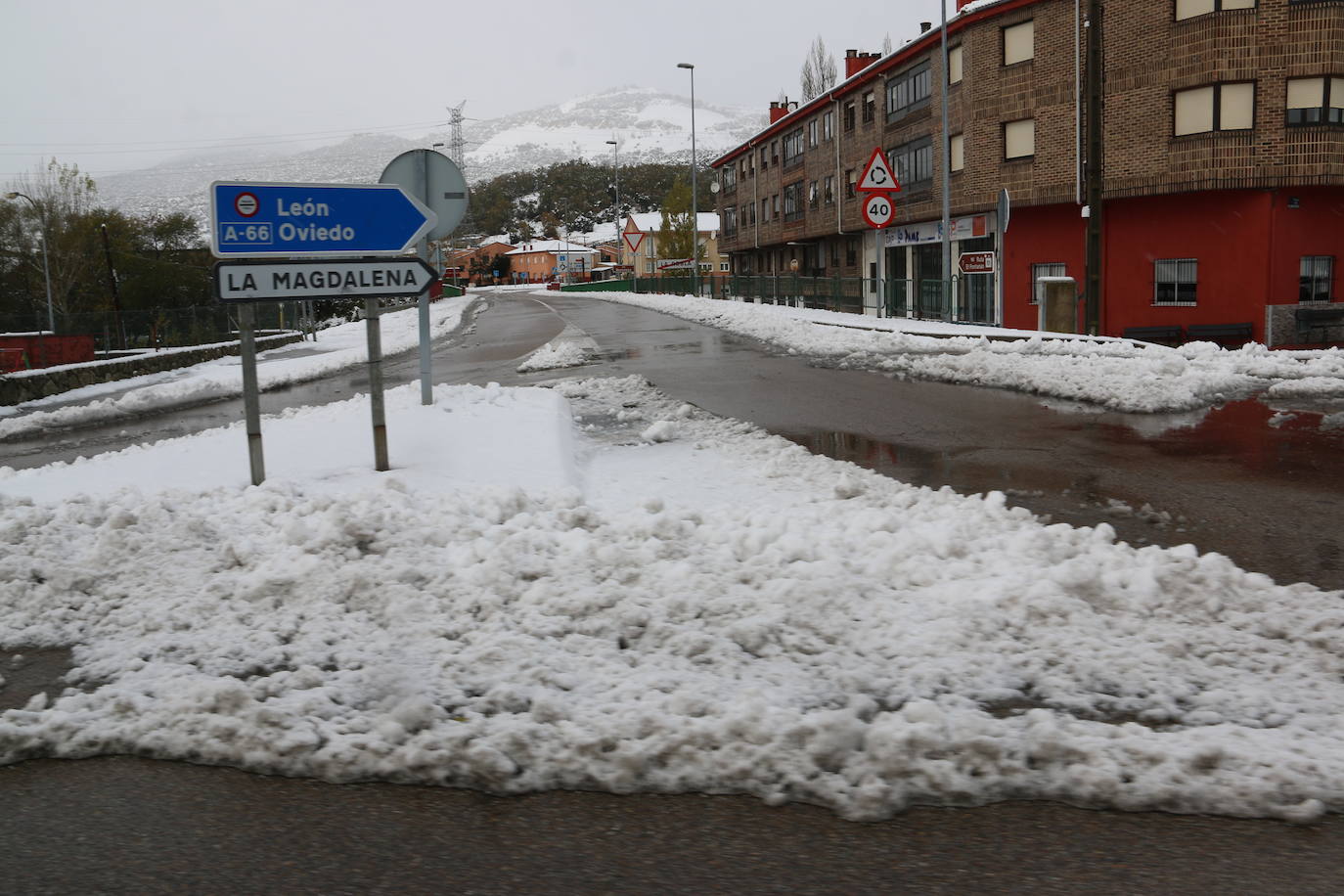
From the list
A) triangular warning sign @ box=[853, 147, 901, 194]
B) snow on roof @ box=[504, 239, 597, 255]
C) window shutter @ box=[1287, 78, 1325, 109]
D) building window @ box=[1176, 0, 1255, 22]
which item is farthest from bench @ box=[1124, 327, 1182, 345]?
snow on roof @ box=[504, 239, 597, 255]

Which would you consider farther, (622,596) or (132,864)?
(622,596)

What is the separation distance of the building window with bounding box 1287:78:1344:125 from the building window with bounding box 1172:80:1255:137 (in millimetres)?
922

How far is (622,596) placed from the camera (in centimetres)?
444

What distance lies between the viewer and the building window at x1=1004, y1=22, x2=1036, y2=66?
3278 cm

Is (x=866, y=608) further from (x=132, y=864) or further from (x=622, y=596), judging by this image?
(x=132, y=864)

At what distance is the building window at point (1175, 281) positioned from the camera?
2962 centimetres

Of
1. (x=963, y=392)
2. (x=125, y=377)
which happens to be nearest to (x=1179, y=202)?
(x=963, y=392)

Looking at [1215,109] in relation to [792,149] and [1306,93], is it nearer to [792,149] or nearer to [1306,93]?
[1306,93]

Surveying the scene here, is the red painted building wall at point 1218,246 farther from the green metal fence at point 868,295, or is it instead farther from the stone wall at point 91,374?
the stone wall at point 91,374

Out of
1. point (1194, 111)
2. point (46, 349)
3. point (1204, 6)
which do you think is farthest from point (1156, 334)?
point (46, 349)

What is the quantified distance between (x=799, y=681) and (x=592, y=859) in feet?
3.88

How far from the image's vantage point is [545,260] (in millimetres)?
190000

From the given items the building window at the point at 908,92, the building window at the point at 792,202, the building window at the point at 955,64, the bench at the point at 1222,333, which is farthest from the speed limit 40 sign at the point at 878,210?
the building window at the point at 792,202

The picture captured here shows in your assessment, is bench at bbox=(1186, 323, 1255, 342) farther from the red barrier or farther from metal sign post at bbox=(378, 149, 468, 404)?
the red barrier
